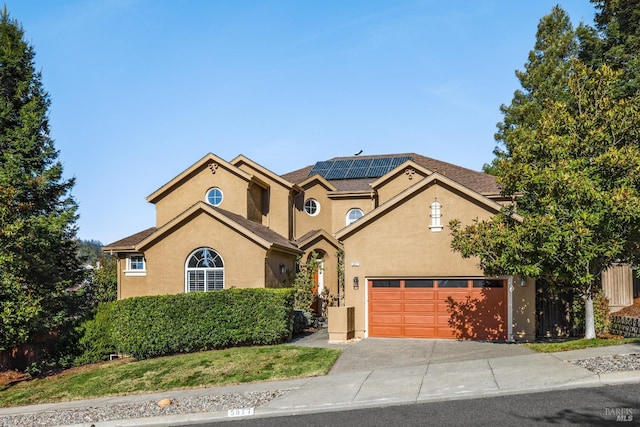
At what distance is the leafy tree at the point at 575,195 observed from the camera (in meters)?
14.5

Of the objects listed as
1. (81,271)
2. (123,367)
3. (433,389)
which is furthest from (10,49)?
(433,389)

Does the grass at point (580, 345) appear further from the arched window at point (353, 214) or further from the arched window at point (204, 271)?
the arched window at point (353, 214)

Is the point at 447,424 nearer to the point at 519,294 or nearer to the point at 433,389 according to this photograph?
the point at 433,389

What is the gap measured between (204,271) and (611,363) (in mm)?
14478

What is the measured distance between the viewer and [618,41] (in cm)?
3031

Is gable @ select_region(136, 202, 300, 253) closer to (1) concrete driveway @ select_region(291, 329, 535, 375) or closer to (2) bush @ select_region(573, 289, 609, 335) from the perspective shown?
(1) concrete driveway @ select_region(291, 329, 535, 375)

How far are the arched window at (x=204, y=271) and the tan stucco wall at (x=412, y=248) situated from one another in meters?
4.99

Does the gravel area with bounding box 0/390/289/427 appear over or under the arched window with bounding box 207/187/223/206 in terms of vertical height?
under

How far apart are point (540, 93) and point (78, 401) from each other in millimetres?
33280

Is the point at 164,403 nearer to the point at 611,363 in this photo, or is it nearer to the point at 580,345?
the point at 611,363

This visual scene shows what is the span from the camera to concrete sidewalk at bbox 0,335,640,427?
1134cm

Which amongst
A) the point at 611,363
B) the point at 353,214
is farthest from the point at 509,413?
the point at 353,214

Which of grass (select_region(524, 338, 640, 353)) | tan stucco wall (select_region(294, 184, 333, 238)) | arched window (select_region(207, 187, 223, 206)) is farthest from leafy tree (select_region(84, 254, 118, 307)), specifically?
grass (select_region(524, 338, 640, 353))

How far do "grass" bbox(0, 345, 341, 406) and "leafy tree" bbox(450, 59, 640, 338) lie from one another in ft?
18.6
